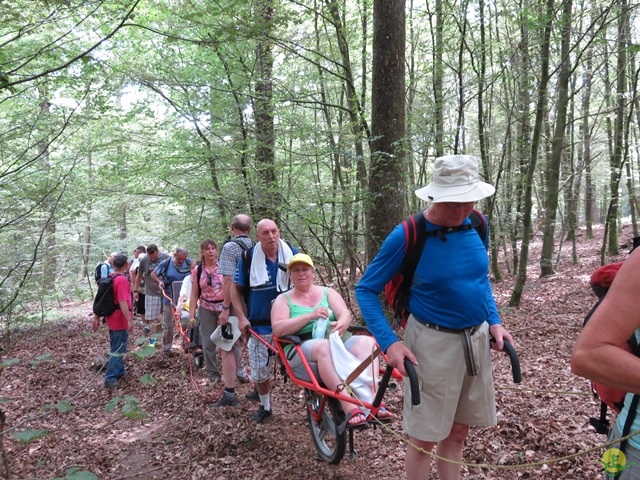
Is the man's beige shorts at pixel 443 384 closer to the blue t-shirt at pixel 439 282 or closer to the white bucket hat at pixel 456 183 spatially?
the blue t-shirt at pixel 439 282

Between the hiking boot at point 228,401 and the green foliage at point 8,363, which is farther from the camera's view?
the hiking boot at point 228,401

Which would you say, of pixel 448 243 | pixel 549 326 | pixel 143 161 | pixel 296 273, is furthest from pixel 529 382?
pixel 143 161

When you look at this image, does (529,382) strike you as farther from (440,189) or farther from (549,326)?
(440,189)

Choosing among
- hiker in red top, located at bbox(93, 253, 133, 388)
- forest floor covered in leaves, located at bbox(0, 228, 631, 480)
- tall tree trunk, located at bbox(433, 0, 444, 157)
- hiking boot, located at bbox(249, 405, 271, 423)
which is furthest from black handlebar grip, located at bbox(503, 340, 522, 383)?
hiker in red top, located at bbox(93, 253, 133, 388)

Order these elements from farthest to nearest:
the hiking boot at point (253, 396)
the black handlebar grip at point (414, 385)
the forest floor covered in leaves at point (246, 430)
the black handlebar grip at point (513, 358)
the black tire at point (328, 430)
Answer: the hiking boot at point (253, 396), the forest floor covered in leaves at point (246, 430), the black tire at point (328, 430), the black handlebar grip at point (513, 358), the black handlebar grip at point (414, 385)

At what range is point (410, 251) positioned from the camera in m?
2.62

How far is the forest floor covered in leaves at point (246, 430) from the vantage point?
3.76m

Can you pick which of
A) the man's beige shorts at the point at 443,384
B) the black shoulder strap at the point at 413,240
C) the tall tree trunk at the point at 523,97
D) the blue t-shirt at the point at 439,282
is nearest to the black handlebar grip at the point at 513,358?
the man's beige shorts at the point at 443,384

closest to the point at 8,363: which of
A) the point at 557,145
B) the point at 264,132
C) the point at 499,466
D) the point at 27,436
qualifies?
the point at 27,436

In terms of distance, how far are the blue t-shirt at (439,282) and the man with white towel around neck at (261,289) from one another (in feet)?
7.72

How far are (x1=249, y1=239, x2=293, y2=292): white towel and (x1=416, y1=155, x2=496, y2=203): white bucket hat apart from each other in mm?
2574

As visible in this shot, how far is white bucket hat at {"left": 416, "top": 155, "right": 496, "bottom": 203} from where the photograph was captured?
253cm

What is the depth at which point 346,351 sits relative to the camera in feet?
12.2

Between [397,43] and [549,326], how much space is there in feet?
18.0
